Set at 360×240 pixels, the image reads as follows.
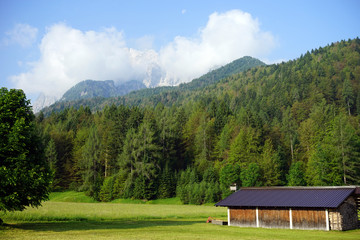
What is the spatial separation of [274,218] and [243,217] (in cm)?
420

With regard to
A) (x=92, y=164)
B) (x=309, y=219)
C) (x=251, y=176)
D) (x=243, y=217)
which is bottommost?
(x=251, y=176)

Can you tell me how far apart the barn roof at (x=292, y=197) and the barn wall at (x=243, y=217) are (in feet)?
3.49

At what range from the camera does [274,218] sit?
37.8 meters

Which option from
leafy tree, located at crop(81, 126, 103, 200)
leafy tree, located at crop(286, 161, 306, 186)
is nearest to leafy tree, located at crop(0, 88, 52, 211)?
leafy tree, located at crop(81, 126, 103, 200)

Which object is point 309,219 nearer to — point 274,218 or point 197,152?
point 274,218

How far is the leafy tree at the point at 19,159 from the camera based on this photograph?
2944 centimetres

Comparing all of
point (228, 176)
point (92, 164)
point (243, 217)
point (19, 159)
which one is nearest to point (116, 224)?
point (19, 159)

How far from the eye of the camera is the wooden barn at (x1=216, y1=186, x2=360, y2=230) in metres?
34.5

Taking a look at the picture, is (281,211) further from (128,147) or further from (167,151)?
(167,151)

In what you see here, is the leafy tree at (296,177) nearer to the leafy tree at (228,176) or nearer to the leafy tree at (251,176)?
the leafy tree at (251,176)

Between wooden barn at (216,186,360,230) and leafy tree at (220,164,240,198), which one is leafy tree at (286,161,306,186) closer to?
leafy tree at (220,164,240,198)

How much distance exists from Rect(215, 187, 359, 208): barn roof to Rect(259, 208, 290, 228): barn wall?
970 mm

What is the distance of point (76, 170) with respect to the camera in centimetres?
11194

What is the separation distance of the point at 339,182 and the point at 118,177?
2413 inches
